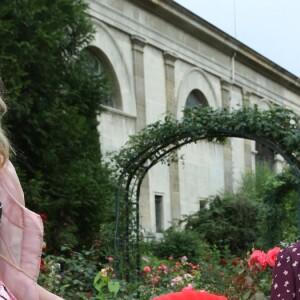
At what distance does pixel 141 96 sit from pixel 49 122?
11670 mm

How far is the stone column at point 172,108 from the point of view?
23.8 metres

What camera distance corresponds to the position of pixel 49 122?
10695mm

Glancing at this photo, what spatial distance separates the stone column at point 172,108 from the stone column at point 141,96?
1.74 metres

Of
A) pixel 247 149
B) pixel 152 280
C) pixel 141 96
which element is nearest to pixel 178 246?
pixel 141 96

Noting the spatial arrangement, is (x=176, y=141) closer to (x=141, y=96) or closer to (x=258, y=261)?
(x=258, y=261)

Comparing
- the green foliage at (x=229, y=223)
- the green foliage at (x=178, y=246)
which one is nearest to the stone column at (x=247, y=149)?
the green foliage at (x=229, y=223)

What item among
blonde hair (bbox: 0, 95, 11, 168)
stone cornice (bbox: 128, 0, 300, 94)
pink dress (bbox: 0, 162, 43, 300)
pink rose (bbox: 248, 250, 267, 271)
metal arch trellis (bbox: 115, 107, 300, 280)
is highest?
stone cornice (bbox: 128, 0, 300, 94)

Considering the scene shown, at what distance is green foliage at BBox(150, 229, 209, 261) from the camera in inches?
674

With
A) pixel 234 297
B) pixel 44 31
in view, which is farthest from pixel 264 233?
pixel 234 297

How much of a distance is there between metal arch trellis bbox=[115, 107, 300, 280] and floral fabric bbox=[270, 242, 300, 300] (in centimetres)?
553

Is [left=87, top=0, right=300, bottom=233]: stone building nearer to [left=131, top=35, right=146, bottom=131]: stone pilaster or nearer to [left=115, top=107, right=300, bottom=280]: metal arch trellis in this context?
[left=131, top=35, right=146, bottom=131]: stone pilaster

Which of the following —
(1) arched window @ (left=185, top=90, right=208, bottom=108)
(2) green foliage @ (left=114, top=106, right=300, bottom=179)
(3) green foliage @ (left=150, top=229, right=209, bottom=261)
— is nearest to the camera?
(2) green foliage @ (left=114, top=106, right=300, bottom=179)

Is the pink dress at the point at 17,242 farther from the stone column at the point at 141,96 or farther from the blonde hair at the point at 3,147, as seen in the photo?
the stone column at the point at 141,96

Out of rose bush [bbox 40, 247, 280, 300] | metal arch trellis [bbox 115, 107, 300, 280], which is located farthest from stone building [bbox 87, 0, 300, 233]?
rose bush [bbox 40, 247, 280, 300]
